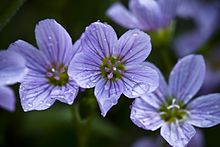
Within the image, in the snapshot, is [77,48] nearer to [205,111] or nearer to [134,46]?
[134,46]

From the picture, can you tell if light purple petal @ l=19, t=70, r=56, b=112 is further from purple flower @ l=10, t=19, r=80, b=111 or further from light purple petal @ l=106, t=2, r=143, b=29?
light purple petal @ l=106, t=2, r=143, b=29

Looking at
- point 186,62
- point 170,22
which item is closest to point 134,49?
point 186,62

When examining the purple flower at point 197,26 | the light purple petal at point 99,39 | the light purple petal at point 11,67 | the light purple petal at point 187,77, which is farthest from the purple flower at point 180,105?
the purple flower at point 197,26

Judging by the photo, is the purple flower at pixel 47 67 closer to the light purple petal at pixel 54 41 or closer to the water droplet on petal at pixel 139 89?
the light purple petal at pixel 54 41

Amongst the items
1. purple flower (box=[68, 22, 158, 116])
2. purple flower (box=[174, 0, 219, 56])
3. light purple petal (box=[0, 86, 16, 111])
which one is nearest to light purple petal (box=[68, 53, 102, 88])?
purple flower (box=[68, 22, 158, 116])

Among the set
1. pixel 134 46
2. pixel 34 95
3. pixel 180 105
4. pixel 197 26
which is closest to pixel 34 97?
pixel 34 95

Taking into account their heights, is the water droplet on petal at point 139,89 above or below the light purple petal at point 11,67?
below

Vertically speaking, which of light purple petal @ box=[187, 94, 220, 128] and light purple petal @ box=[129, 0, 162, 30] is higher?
light purple petal @ box=[129, 0, 162, 30]
